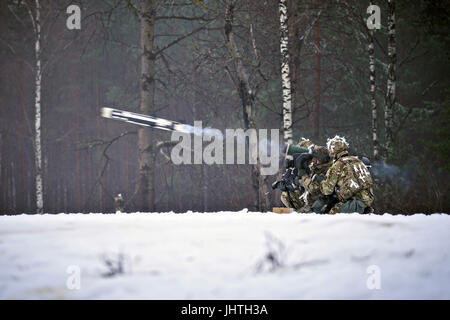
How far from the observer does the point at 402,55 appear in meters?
22.7

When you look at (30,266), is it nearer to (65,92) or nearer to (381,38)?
(381,38)

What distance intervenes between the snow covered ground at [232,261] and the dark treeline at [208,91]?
7.56 m

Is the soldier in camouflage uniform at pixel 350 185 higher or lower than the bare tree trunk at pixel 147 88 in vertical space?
lower

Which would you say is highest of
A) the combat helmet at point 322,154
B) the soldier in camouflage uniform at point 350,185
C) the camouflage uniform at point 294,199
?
the combat helmet at point 322,154

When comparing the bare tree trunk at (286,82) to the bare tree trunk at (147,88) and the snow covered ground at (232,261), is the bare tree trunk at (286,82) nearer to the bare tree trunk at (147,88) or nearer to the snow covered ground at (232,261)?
the bare tree trunk at (147,88)

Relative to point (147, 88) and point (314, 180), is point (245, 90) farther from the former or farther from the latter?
point (314, 180)

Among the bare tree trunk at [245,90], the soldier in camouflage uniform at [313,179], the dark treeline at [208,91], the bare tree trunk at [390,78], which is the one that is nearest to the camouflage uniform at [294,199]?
the soldier in camouflage uniform at [313,179]

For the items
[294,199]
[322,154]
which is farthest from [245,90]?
[322,154]

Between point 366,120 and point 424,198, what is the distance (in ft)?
38.3

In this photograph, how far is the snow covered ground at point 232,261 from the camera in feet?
7.43

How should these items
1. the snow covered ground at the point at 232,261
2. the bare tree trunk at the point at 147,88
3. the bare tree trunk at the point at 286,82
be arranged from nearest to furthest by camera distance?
the snow covered ground at the point at 232,261 < the bare tree trunk at the point at 286,82 < the bare tree trunk at the point at 147,88

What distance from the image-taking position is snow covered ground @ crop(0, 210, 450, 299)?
2266 millimetres

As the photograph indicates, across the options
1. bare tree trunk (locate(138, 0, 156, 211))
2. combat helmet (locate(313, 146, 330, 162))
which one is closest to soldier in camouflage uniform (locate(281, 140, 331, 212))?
combat helmet (locate(313, 146, 330, 162))
